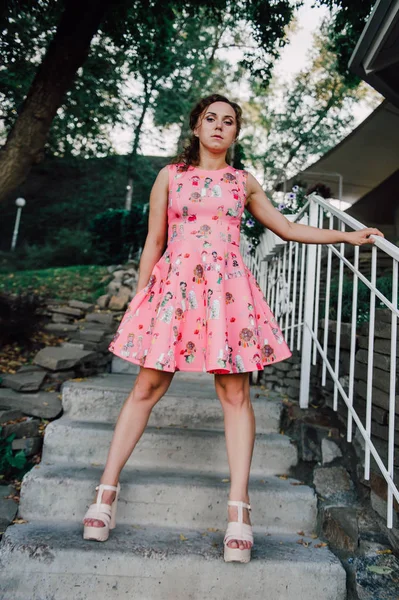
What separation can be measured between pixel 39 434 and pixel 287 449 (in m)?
1.31

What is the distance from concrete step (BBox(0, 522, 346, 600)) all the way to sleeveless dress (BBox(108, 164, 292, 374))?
2.17 ft


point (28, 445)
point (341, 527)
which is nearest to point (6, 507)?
point (28, 445)

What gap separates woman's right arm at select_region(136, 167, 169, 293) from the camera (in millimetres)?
1807

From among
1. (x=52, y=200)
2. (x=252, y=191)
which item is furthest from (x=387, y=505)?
(x=52, y=200)

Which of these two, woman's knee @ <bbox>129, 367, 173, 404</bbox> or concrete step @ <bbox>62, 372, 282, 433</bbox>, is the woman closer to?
woman's knee @ <bbox>129, 367, 173, 404</bbox>

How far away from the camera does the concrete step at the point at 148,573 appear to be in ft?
4.76

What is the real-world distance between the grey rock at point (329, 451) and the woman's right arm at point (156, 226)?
3.83 ft

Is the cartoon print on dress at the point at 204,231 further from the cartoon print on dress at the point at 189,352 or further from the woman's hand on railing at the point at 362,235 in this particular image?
the woman's hand on railing at the point at 362,235

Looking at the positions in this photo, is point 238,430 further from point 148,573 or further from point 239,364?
point 148,573

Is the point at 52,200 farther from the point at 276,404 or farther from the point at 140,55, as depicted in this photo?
the point at 276,404

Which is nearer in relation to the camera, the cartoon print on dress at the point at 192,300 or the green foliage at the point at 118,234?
the cartoon print on dress at the point at 192,300

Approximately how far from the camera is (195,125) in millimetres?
1878

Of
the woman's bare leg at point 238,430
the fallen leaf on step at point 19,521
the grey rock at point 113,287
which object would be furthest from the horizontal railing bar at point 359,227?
the grey rock at point 113,287

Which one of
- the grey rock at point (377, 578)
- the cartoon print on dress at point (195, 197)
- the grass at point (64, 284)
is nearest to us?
the grey rock at point (377, 578)
